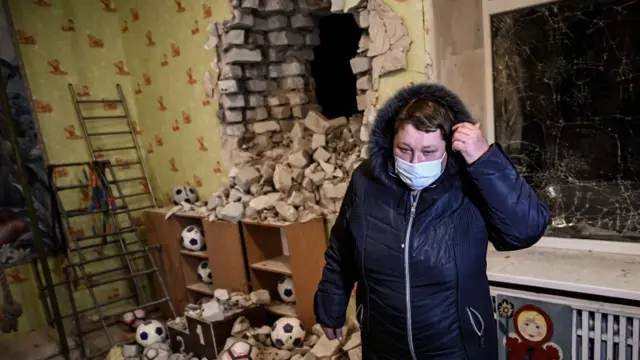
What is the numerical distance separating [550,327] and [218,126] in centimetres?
238

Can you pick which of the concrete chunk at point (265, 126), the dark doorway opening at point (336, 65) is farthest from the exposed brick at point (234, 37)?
the dark doorway opening at point (336, 65)

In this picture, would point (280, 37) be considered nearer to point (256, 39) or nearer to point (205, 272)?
point (256, 39)

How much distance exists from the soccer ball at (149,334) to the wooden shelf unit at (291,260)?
2.46ft

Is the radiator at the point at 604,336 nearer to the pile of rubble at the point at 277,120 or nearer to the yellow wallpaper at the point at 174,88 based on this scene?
the pile of rubble at the point at 277,120

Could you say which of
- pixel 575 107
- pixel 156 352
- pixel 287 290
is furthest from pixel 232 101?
pixel 575 107

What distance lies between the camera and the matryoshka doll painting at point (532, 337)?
169 centimetres

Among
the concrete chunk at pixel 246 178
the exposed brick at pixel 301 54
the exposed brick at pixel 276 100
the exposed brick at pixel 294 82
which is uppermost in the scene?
the exposed brick at pixel 301 54

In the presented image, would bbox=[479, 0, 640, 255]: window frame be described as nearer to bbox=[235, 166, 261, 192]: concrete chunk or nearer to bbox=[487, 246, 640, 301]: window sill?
bbox=[487, 246, 640, 301]: window sill

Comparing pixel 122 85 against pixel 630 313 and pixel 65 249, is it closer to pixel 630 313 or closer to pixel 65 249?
pixel 65 249

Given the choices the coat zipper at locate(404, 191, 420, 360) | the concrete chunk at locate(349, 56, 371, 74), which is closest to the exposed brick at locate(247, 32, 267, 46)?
the concrete chunk at locate(349, 56, 371, 74)

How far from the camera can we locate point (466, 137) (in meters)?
1.11

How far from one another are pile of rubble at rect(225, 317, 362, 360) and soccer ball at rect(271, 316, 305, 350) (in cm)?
4

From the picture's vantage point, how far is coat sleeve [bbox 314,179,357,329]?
146 centimetres

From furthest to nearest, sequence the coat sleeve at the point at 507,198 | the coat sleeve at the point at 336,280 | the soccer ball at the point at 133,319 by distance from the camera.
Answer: the soccer ball at the point at 133,319 → the coat sleeve at the point at 336,280 → the coat sleeve at the point at 507,198
